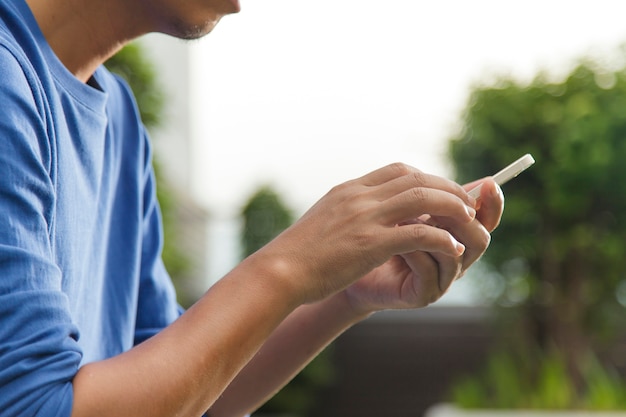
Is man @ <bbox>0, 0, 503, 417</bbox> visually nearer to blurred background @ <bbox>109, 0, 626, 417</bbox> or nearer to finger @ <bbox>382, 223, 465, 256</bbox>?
finger @ <bbox>382, 223, 465, 256</bbox>

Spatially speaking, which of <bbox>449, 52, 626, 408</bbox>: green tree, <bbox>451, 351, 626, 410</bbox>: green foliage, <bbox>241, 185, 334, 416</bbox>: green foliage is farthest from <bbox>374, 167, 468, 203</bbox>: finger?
<bbox>241, 185, 334, 416</bbox>: green foliage

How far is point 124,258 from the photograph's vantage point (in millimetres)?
1001

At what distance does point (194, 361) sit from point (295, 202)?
5626mm

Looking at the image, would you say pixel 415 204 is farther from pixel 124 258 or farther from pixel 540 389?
pixel 540 389

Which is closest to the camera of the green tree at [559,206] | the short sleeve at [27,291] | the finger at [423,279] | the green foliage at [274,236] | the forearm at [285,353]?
the short sleeve at [27,291]

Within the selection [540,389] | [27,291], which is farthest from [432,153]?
[27,291]

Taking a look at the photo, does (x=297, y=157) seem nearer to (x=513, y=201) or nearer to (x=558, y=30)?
(x=558, y=30)

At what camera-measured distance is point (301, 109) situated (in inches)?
304

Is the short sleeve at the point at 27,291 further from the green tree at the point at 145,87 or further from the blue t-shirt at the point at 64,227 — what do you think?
the green tree at the point at 145,87

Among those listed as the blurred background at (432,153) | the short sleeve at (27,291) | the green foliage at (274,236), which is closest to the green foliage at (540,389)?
the blurred background at (432,153)

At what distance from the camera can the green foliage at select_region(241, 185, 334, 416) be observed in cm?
584

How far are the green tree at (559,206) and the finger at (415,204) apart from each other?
3.23 metres

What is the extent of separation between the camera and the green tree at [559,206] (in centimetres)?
378

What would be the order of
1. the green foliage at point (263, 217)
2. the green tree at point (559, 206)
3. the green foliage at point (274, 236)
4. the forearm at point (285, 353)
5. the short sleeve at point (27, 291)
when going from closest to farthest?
1. the short sleeve at point (27, 291)
2. the forearm at point (285, 353)
3. the green tree at point (559, 206)
4. the green foliage at point (274, 236)
5. the green foliage at point (263, 217)
